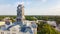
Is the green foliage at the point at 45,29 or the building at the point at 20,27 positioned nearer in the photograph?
the building at the point at 20,27

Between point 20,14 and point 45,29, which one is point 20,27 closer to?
point 20,14

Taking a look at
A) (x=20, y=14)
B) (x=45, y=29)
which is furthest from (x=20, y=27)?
(x=45, y=29)

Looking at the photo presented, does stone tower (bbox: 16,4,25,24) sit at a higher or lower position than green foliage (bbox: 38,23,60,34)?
higher

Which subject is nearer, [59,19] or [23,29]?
[23,29]

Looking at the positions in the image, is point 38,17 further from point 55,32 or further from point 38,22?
point 55,32

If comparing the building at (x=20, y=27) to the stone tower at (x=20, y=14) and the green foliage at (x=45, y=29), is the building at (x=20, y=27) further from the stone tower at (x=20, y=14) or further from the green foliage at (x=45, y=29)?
the green foliage at (x=45, y=29)

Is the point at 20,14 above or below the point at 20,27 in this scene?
above

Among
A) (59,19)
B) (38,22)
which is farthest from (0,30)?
(59,19)

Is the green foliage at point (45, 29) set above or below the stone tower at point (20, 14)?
below

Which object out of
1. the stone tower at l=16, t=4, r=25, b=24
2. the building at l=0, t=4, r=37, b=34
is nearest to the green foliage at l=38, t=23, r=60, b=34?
the building at l=0, t=4, r=37, b=34

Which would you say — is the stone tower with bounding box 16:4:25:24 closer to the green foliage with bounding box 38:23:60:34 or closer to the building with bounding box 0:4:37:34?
the building with bounding box 0:4:37:34

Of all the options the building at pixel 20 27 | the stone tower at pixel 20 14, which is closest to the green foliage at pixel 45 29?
the building at pixel 20 27
